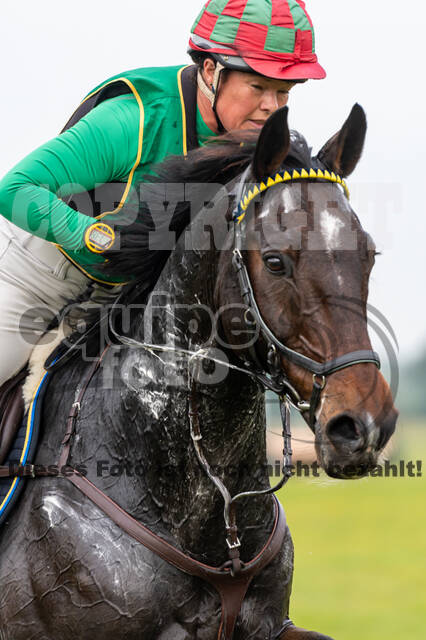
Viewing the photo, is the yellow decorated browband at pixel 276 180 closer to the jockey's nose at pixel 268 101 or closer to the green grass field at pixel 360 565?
the jockey's nose at pixel 268 101

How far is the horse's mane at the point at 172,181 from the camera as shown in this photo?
3.12 metres

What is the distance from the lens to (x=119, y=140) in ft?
11.5

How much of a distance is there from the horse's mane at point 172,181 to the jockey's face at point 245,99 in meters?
0.46

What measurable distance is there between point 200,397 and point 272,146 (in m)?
0.89

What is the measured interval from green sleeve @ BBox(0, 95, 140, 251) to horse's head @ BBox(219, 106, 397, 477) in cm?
74

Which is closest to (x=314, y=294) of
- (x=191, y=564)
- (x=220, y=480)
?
(x=220, y=480)

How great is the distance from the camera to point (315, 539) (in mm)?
11422

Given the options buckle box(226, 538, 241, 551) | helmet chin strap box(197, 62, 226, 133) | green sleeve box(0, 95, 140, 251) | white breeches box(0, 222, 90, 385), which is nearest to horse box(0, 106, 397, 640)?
buckle box(226, 538, 241, 551)

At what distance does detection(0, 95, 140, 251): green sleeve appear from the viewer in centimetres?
328

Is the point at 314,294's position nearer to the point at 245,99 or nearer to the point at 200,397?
the point at 200,397

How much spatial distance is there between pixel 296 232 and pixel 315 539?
30.5 ft

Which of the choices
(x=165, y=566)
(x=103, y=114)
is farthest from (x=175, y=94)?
(x=165, y=566)

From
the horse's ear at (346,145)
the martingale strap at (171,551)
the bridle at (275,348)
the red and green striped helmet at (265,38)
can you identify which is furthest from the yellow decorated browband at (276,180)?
the martingale strap at (171,551)

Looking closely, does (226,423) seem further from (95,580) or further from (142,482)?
(95,580)
